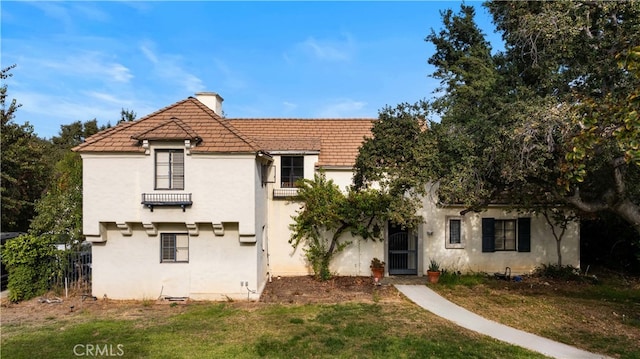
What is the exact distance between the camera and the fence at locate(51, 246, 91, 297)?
45.5 ft

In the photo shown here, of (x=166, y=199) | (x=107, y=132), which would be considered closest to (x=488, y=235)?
(x=166, y=199)

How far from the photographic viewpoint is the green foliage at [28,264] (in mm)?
13078

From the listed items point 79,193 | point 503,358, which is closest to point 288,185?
point 79,193

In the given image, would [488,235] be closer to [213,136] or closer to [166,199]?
[213,136]

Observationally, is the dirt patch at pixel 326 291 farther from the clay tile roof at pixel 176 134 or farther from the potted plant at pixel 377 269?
the clay tile roof at pixel 176 134

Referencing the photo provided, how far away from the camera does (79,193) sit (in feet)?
50.6

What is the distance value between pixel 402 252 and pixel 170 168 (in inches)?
412

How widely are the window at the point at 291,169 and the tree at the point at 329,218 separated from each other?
0.83 meters

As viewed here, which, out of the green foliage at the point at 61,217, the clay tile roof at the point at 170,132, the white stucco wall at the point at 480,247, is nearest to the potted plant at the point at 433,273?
the white stucco wall at the point at 480,247

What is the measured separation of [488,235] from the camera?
55.1 feet

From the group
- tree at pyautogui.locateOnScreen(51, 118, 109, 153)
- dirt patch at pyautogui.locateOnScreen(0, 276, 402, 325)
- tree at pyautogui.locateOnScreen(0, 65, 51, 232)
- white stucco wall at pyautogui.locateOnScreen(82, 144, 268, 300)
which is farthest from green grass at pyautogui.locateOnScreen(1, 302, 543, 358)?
tree at pyautogui.locateOnScreen(51, 118, 109, 153)

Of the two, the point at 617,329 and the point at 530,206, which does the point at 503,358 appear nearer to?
the point at 617,329

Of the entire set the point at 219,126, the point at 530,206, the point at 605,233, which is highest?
the point at 219,126

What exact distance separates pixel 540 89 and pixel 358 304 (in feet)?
28.4
